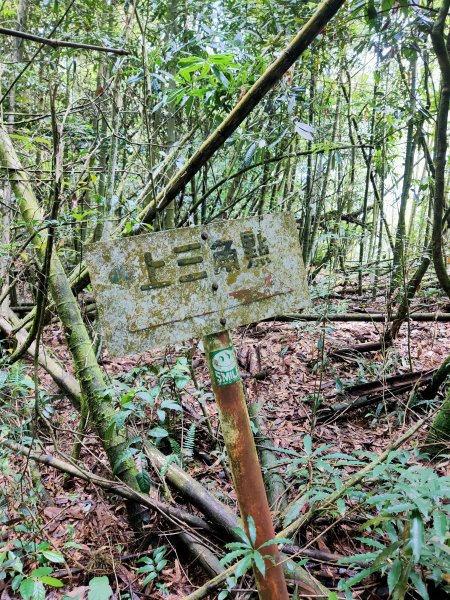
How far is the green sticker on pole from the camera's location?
162cm

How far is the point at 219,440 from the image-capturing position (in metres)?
3.31

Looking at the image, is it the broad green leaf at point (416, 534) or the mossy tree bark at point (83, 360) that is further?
the mossy tree bark at point (83, 360)

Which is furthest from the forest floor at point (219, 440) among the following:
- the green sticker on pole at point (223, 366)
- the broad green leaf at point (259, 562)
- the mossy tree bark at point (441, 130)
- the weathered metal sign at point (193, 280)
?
the weathered metal sign at point (193, 280)

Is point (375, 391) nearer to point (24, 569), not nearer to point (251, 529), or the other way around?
point (251, 529)

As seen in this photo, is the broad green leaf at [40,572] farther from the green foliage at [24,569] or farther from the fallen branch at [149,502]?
the fallen branch at [149,502]

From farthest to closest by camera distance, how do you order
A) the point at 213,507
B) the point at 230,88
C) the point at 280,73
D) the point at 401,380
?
the point at 401,380, the point at 230,88, the point at 213,507, the point at 280,73

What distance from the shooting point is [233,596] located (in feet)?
6.67

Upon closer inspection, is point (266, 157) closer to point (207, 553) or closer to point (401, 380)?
point (401, 380)

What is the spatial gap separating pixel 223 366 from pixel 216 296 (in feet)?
0.95

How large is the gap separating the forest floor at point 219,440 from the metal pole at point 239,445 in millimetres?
555

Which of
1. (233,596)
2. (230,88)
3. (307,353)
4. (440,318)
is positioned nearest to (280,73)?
(230,88)

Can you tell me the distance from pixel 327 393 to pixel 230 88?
2.87m

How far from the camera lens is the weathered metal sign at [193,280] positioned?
1485 millimetres

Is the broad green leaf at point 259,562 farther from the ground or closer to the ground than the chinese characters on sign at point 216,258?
closer to the ground
